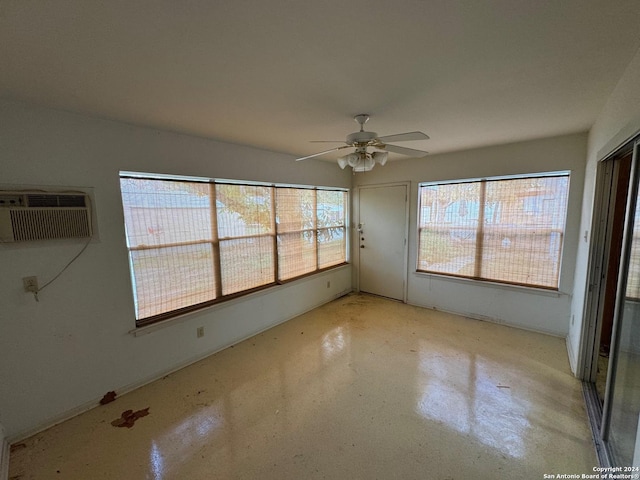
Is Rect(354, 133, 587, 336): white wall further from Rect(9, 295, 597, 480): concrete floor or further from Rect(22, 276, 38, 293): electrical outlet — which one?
Rect(22, 276, 38, 293): electrical outlet

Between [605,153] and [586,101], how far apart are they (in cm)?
42

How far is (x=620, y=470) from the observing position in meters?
1.43

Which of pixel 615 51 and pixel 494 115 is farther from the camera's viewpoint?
pixel 494 115

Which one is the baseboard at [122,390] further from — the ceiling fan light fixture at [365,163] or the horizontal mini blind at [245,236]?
the ceiling fan light fixture at [365,163]

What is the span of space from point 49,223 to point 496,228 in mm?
4602

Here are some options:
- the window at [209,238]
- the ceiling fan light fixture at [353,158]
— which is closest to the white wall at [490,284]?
the window at [209,238]

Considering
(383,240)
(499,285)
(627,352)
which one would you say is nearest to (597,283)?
(627,352)

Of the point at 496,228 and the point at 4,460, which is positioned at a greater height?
the point at 496,228

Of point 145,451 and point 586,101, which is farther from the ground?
point 586,101

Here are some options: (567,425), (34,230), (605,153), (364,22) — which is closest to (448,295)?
(567,425)

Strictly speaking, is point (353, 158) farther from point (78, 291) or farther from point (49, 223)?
point (78, 291)

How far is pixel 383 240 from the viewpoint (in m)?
4.52

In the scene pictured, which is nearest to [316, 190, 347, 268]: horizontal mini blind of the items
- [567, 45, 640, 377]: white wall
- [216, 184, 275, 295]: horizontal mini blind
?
[216, 184, 275, 295]: horizontal mini blind

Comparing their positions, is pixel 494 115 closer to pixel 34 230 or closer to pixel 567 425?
pixel 567 425
